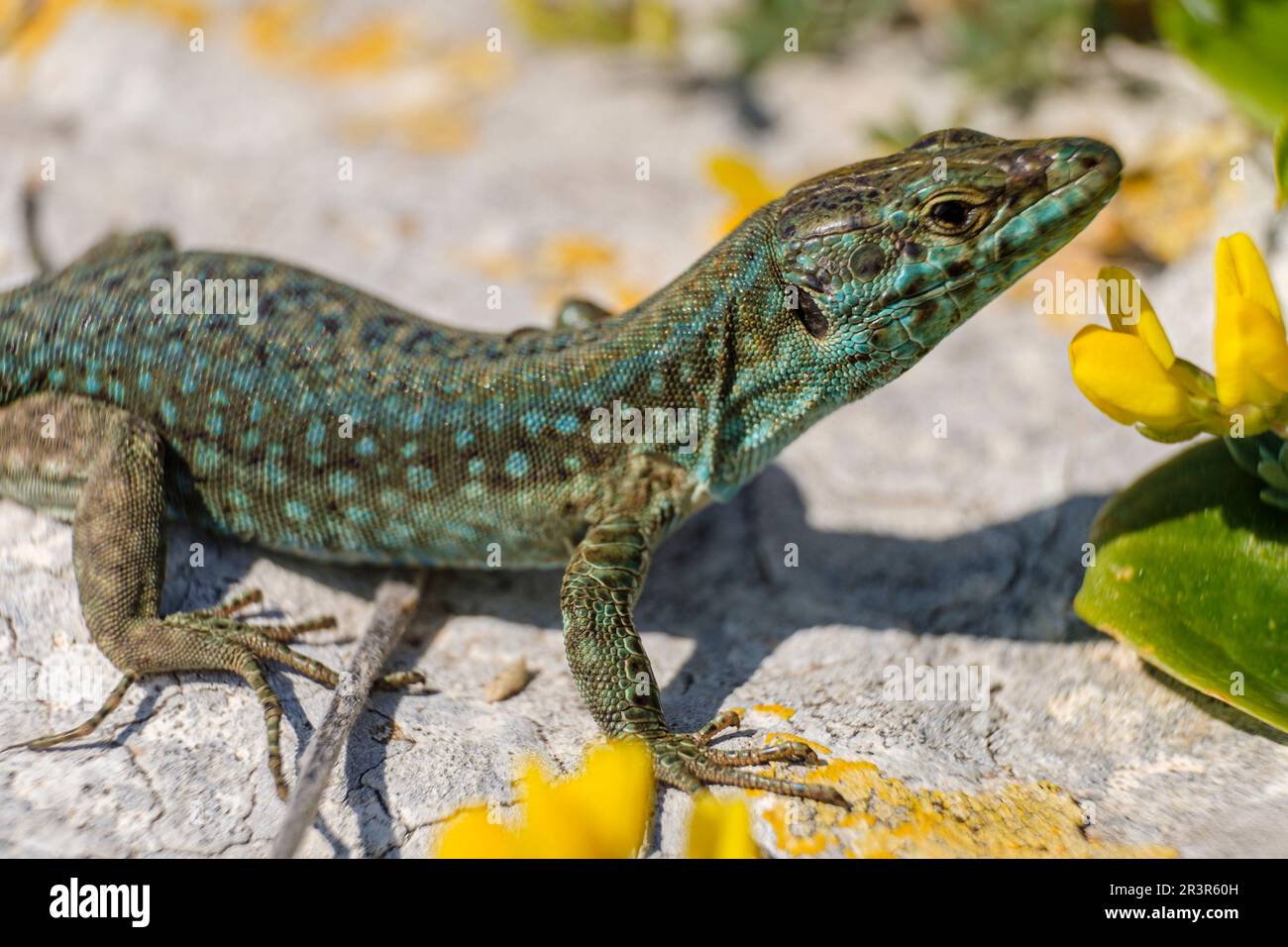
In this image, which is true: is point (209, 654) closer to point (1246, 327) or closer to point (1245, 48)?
point (1246, 327)

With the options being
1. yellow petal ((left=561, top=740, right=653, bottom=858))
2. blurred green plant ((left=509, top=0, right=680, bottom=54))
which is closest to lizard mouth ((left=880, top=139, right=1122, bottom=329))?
yellow petal ((left=561, top=740, right=653, bottom=858))

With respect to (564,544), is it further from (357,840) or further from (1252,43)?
(1252,43)

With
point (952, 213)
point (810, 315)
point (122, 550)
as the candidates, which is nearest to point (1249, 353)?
point (952, 213)

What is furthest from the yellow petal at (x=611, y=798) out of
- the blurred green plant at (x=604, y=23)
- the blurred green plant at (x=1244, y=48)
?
the blurred green plant at (x=604, y=23)

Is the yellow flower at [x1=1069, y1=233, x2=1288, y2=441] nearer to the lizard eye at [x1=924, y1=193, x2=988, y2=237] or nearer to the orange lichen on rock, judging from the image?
the lizard eye at [x1=924, y1=193, x2=988, y2=237]

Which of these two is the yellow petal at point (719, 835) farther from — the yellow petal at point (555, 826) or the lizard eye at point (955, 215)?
the lizard eye at point (955, 215)

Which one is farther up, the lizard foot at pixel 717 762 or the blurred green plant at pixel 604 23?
the blurred green plant at pixel 604 23
